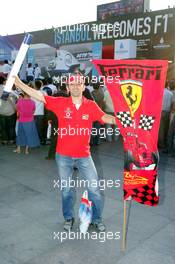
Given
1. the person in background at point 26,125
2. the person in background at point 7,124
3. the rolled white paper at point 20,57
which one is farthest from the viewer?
the person in background at point 7,124

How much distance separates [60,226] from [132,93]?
2201mm

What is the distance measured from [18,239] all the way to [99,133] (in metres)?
6.20

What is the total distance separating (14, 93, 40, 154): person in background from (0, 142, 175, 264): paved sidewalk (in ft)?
5.51

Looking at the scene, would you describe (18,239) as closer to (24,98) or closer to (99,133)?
(24,98)

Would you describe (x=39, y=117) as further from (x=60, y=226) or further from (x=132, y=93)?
(x=132, y=93)

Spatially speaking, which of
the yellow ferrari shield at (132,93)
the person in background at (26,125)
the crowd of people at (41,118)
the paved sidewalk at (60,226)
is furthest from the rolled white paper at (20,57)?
the person in background at (26,125)

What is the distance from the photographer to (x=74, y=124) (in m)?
4.00

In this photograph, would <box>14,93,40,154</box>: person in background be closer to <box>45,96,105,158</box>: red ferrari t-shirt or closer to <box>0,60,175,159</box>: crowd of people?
<box>0,60,175,159</box>: crowd of people

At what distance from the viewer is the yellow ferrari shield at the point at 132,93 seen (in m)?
3.48

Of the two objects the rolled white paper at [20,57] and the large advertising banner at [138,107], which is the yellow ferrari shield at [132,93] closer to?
the large advertising banner at [138,107]

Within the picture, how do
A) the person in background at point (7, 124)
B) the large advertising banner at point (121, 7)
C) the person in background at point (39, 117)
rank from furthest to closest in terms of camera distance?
the large advertising banner at point (121, 7)
the person in background at point (7, 124)
the person in background at point (39, 117)

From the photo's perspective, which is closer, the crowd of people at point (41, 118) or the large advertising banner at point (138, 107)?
the large advertising banner at point (138, 107)

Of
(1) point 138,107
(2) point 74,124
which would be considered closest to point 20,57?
(2) point 74,124

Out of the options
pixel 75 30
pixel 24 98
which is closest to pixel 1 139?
pixel 24 98
